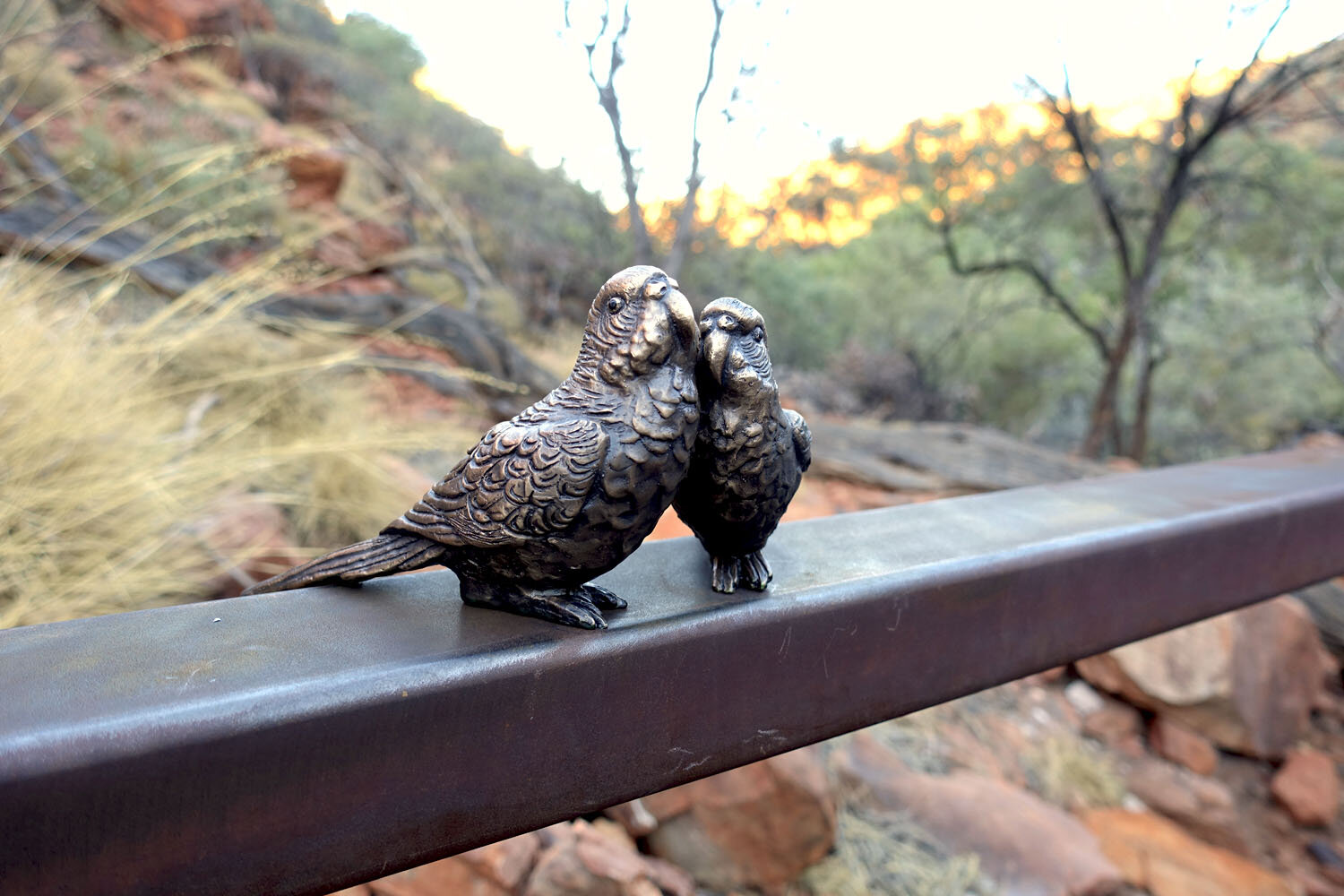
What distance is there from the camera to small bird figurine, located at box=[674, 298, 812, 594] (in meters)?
0.72

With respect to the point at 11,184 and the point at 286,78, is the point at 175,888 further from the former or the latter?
the point at 286,78

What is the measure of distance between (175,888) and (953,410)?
6.65 meters

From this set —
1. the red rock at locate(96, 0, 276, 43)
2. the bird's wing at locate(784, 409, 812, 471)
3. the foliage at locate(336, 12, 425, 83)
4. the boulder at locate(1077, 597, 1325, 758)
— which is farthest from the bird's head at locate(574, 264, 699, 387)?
the foliage at locate(336, 12, 425, 83)

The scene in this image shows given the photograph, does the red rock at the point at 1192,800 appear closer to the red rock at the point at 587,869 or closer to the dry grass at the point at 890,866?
the dry grass at the point at 890,866

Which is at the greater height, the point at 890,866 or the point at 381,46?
the point at 381,46

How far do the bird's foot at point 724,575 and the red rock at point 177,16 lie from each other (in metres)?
8.67

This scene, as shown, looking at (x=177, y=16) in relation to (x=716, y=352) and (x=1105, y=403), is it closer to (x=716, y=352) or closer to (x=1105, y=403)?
(x=1105, y=403)

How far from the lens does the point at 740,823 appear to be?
1584 millimetres

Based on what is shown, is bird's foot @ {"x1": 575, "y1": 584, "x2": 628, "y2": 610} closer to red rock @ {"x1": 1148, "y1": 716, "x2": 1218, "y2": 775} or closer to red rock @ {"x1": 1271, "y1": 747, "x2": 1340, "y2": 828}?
red rock @ {"x1": 1148, "y1": 716, "x2": 1218, "y2": 775}

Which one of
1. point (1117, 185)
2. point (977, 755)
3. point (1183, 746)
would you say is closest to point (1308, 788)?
point (1183, 746)

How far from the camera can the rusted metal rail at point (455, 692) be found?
519 mm

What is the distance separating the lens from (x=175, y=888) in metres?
0.53

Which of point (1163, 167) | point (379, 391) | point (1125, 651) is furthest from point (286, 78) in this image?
point (1125, 651)

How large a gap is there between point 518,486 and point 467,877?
38.1 inches
